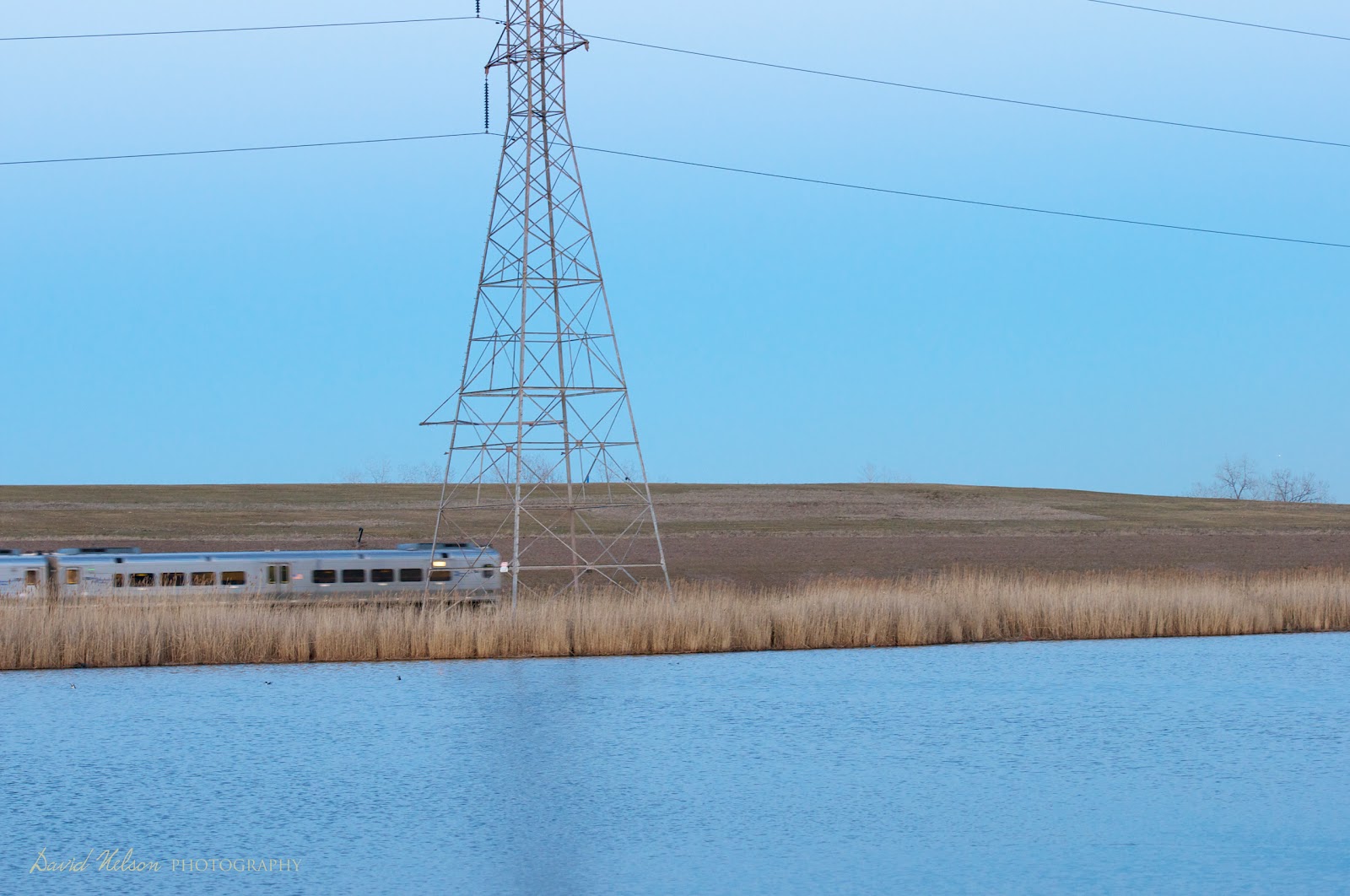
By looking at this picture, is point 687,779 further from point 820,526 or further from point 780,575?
point 820,526

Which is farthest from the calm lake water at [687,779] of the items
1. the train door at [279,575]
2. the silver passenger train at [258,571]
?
the train door at [279,575]

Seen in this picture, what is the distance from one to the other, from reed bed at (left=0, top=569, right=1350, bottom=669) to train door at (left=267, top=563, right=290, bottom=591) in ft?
16.3

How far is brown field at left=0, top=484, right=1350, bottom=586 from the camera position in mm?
62031

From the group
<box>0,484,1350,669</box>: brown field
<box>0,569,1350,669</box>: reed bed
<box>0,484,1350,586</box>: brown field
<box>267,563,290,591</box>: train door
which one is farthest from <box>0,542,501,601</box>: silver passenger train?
<box>0,484,1350,586</box>: brown field

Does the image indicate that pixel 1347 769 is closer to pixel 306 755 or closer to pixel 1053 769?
pixel 1053 769

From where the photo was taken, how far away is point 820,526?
8144 centimetres

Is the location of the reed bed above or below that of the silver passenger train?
below

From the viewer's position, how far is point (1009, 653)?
27.8 meters

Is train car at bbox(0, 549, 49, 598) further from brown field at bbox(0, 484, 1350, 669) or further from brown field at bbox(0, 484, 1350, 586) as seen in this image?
brown field at bbox(0, 484, 1350, 586)

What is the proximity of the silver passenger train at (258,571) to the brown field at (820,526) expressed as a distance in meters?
14.4

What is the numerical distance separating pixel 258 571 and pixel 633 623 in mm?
14494

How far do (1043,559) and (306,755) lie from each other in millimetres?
49758

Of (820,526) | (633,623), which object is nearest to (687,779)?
(633,623)

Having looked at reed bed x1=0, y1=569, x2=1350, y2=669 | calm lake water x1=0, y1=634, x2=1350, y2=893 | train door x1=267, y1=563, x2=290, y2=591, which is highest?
A: train door x1=267, y1=563, x2=290, y2=591
